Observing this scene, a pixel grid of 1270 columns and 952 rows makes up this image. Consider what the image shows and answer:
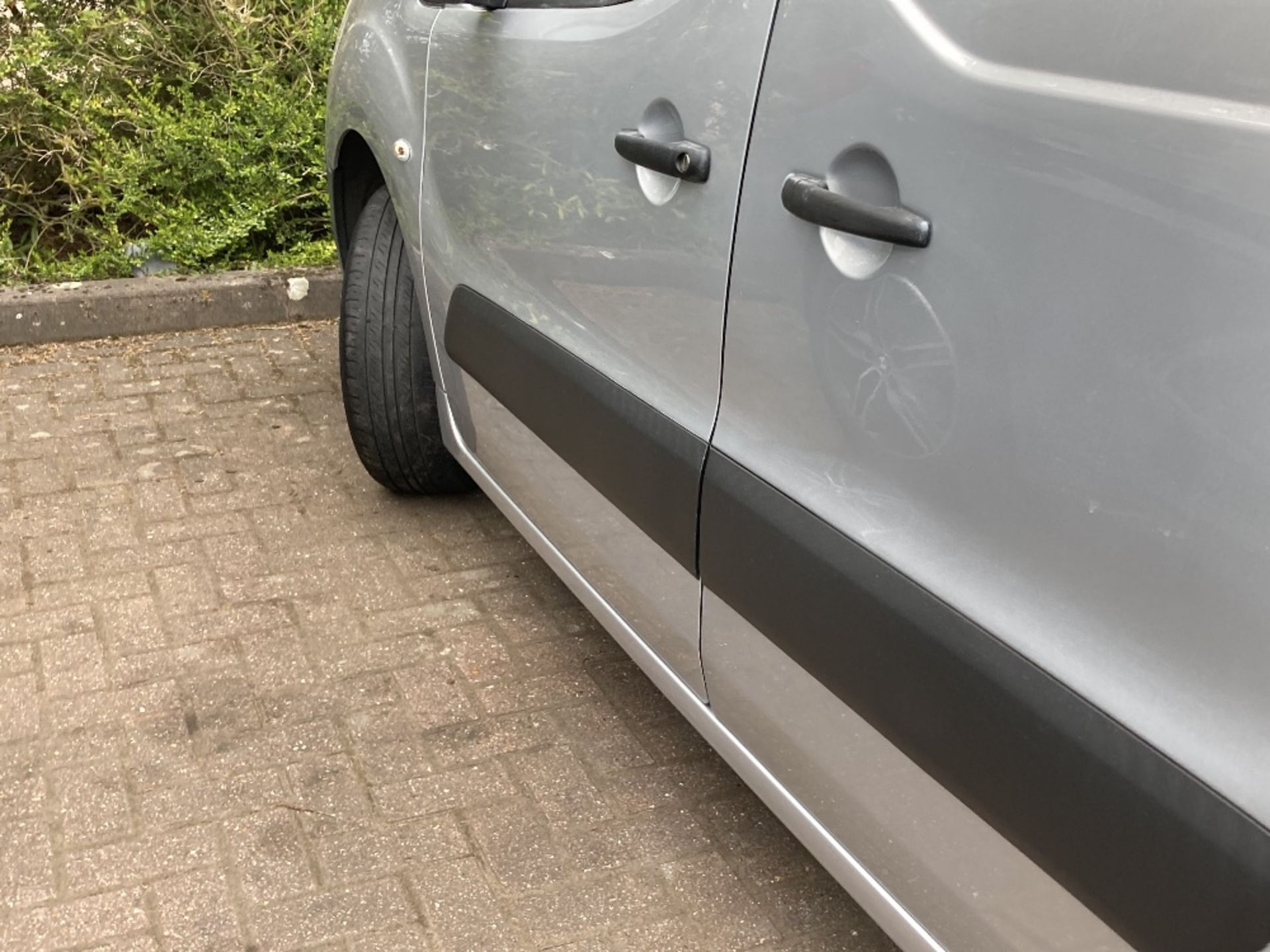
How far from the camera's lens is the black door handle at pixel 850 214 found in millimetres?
1309

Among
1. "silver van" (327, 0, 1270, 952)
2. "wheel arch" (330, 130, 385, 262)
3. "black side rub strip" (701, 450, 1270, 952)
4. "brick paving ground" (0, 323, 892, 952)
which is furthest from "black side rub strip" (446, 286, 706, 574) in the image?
"wheel arch" (330, 130, 385, 262)

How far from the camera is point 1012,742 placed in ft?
4.06

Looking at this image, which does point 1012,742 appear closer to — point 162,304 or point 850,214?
point 850,214

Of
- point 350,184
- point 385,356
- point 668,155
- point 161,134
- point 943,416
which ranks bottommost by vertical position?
point 385,356

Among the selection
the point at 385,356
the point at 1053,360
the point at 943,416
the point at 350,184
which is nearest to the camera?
the point at 1053,360

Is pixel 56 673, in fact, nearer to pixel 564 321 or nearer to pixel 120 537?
pixel 120 537

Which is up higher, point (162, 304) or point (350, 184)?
point (350, 184)

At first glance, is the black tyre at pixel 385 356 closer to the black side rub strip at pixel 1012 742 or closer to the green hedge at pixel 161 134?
the black side rub strip at pixel 1012 742

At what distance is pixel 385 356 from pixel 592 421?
118 centimetres

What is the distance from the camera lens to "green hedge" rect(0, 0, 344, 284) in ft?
15.6

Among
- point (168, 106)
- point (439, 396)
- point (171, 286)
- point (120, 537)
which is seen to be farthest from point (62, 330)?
point (439, 396)

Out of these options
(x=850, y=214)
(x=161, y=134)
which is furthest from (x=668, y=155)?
(x=161, y=134)

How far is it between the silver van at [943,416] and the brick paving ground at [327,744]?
38 centimetres

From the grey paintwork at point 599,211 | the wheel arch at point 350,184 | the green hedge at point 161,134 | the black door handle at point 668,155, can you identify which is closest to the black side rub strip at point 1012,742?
the grey paintwork at point 599,211
